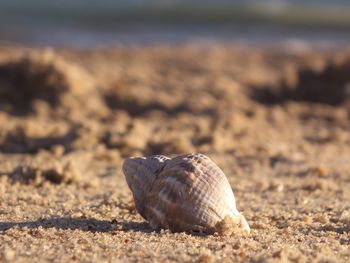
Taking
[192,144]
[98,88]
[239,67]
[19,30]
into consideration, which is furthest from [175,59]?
[19,30]

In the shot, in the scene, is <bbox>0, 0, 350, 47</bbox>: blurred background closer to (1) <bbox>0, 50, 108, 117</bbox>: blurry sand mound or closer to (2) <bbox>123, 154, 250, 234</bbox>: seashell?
(1) <bbox>0, 50, 108, 117</bbox>: blurry sand mound

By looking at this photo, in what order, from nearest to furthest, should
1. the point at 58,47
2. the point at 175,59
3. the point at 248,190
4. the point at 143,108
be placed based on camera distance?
1. the point at 248,190
2. the point at 143,108
3. the point at 175,59
4. the point at 58,47

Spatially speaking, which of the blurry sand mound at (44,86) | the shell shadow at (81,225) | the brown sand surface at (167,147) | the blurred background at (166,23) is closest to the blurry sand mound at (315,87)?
the brown sand surface at (167,147)

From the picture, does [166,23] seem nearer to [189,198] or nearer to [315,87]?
[315,87]

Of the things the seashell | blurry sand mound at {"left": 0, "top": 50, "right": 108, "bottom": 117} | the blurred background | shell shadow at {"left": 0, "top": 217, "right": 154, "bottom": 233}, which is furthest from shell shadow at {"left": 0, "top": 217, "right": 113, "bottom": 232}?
the blurred background

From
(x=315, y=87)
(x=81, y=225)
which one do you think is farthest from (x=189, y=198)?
(x=315, y=87)

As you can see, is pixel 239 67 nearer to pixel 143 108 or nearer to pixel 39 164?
pixel 143 108

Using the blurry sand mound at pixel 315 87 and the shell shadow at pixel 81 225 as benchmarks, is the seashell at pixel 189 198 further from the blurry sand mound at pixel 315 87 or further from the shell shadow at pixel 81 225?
the blurry sand mound at pixel 315 87
